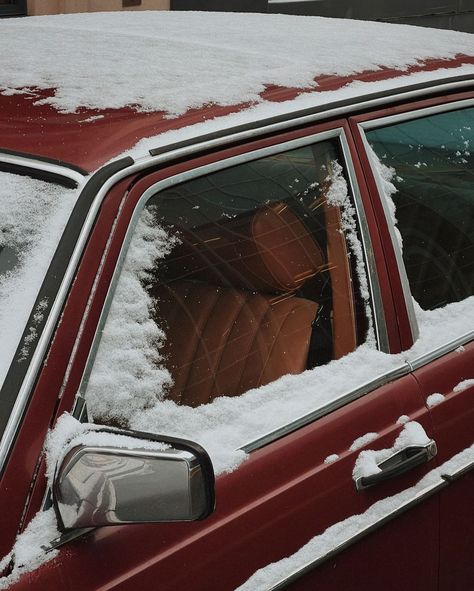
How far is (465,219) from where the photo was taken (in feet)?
8.66

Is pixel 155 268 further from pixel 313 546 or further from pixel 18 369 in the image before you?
pixel 313 546

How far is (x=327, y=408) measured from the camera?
6.56 ft

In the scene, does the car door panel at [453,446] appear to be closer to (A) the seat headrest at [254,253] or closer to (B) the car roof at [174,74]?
(A) the seat headrest at [254,253]

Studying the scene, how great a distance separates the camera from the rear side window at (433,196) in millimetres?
2344

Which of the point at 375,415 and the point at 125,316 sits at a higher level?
the point at 125,316

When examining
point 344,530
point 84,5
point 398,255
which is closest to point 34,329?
point 344,530

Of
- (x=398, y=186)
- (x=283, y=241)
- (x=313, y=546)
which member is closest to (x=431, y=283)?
(x=398, y=186)

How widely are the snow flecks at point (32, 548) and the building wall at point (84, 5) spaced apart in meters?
7.43

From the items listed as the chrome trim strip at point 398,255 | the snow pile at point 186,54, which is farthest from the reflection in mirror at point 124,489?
the chrome trim strip at point 398,255

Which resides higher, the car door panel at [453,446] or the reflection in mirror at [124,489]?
the reflection in mirror at [124,489]

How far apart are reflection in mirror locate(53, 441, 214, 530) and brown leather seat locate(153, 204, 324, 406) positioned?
329mm

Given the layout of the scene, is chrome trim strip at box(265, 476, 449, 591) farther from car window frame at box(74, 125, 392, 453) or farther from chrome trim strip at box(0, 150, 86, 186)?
chrome trim strip at box(0, 150, 86, 186)

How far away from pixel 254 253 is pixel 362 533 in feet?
2.13

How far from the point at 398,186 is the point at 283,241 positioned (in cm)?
39
